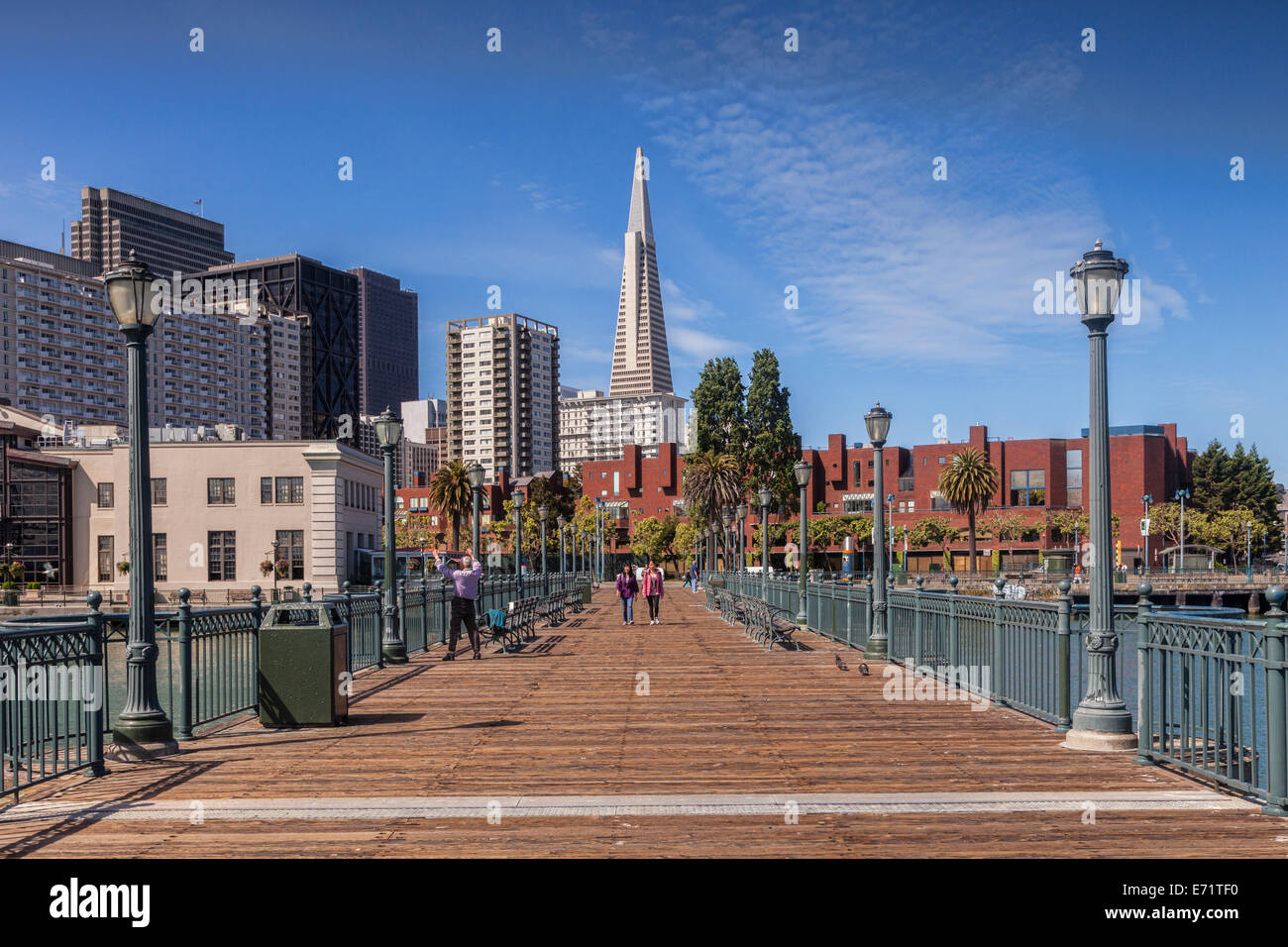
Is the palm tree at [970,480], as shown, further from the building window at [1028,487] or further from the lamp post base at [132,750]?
the lamp post base at [132,750]

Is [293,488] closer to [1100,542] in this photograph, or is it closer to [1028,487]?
[1100,542]

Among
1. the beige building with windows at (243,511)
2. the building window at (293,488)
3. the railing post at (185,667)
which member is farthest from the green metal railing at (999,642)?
the building window at (293,488)

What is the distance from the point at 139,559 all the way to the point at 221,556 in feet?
169

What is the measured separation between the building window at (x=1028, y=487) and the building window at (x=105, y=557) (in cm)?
8387

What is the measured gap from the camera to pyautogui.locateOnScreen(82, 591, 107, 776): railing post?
29.2ft

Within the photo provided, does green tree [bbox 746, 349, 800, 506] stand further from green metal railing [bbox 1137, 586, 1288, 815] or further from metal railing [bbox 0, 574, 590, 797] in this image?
green metal railing [bbox 1137, 586, 1288, 815]

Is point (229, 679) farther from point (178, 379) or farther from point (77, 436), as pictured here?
point (178, 379)

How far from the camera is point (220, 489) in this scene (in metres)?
58.4

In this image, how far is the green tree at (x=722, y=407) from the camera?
79.0 m

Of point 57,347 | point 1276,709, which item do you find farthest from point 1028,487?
point 57,347

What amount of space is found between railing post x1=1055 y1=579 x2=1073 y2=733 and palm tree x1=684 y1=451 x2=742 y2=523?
204ft

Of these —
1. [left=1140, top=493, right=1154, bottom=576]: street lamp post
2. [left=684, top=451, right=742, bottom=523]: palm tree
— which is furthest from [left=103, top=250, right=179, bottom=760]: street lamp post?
[left=1140, top=493, right=1154, bottom=576]: street lamp post
